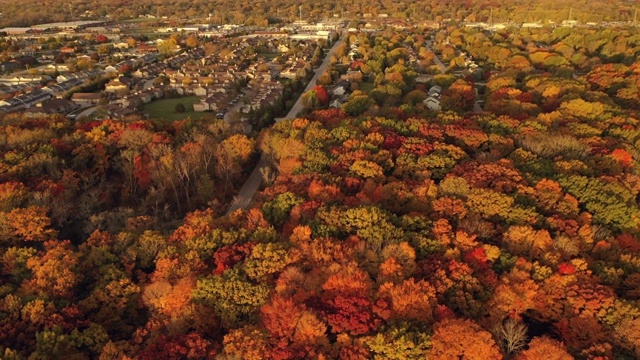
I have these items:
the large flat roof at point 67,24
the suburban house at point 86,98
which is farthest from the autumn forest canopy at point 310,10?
the suburban house at point 86,98

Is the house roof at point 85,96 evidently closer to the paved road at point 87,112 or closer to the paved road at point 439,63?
the paved road at point 87,112

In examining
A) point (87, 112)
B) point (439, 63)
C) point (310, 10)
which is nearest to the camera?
point (87, 112)

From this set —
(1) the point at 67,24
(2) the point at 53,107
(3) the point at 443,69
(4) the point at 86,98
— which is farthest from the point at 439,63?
(1) the point at 67,24

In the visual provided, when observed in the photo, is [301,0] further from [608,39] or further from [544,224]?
[544,224]

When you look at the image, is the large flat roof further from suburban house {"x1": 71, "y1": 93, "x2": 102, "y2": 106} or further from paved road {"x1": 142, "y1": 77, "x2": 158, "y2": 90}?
suburban house {"x1": 71, "y1": 93, "x2": 102, "y2": 106}

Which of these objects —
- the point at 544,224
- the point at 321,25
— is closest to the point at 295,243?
the point at 544,224

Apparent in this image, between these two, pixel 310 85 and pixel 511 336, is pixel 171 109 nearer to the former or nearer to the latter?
pixel 310 85
